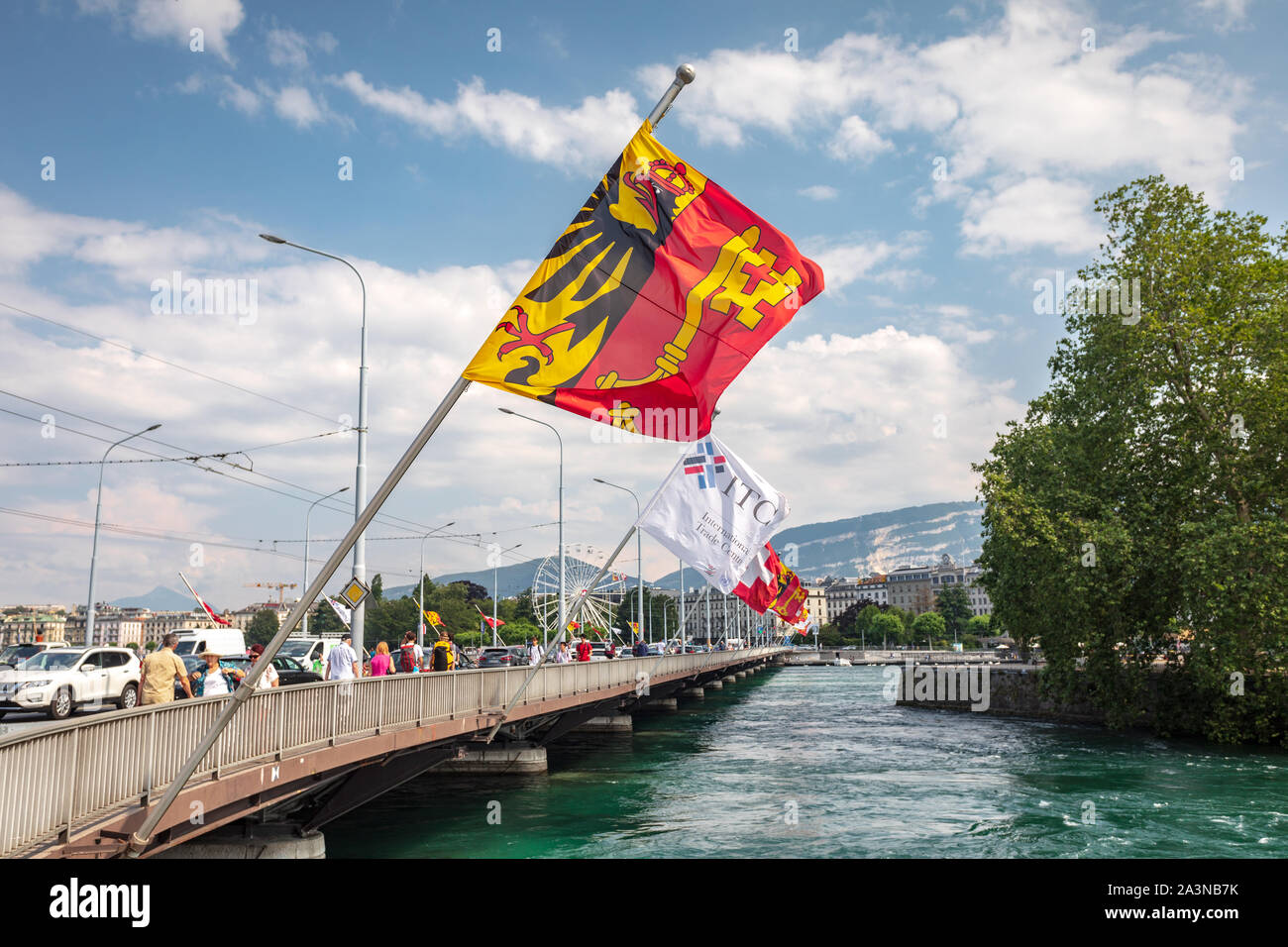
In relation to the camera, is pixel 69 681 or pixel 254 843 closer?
pixel 254 843

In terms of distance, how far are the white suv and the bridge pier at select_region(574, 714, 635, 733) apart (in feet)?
70.7

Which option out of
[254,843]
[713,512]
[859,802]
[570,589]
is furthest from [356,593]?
[570,589]

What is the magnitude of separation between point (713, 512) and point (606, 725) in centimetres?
2443

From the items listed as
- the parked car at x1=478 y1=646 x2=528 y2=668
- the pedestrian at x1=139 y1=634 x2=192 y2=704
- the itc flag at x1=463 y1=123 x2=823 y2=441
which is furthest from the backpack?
the parked car at x1=478 y1=646 x2=528 y2=668

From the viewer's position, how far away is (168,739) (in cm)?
1034

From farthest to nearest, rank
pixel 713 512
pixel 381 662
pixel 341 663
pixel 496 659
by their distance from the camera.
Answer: pixel 496 659 < pixel 713 512 < pixel 381 662 < pixel 341 663

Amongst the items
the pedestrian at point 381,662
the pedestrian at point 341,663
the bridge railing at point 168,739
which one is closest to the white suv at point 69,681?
the pedestrian at point 381,662

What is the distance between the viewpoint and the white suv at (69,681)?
867 inches

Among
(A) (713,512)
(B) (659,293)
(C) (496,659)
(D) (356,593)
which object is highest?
(B) (659,293)

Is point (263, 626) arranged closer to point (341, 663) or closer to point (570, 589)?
point (570, 589)

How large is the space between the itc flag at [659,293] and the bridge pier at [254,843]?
9123mm

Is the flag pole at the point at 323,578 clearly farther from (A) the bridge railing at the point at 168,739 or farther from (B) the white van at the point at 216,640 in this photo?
(B) the white van at the point at 216,640

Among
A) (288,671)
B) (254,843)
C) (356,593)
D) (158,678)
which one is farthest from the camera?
(288,671)
